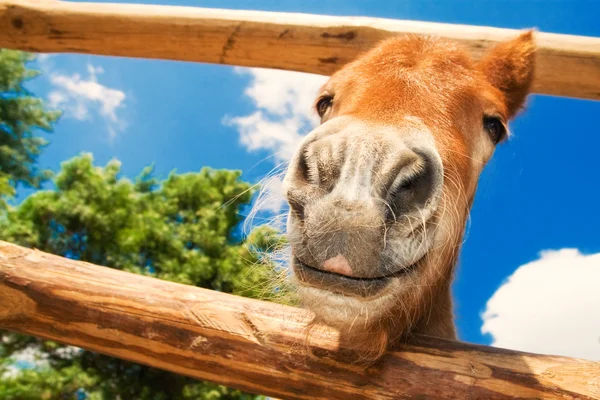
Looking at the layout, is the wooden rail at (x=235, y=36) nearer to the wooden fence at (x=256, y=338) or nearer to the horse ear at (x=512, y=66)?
the wooden fence at (x=256, y=338)

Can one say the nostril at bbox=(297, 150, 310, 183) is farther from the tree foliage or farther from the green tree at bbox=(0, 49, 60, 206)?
the green tree at bbox=(0, 49, 60, 206)

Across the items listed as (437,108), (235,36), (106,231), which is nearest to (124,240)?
(106,231)

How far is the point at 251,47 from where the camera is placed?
3936 mm

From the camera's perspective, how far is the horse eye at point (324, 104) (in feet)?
9.25

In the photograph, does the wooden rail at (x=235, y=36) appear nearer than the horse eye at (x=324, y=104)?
No

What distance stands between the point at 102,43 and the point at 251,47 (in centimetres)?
140

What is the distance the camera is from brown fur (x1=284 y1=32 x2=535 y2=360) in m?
2.00

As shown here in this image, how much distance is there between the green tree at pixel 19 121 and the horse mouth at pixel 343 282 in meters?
17.6

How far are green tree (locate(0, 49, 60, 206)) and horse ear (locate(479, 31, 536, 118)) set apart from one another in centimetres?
1730

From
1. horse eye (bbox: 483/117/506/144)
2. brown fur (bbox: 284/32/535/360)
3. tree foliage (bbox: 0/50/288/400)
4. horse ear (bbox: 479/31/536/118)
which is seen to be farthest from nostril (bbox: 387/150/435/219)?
tree foliage (bbox: 0/50/288/400)

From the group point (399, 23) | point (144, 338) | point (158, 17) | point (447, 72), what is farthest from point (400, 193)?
point (158, 17)

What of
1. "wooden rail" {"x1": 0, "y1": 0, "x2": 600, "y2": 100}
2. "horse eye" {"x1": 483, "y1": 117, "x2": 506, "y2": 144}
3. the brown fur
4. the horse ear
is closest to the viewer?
the brown fur

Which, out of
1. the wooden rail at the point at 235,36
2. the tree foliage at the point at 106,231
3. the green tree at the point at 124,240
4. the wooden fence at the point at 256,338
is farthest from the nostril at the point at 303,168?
the green tree at the point at 124,240

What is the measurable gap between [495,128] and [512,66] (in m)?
0.57
